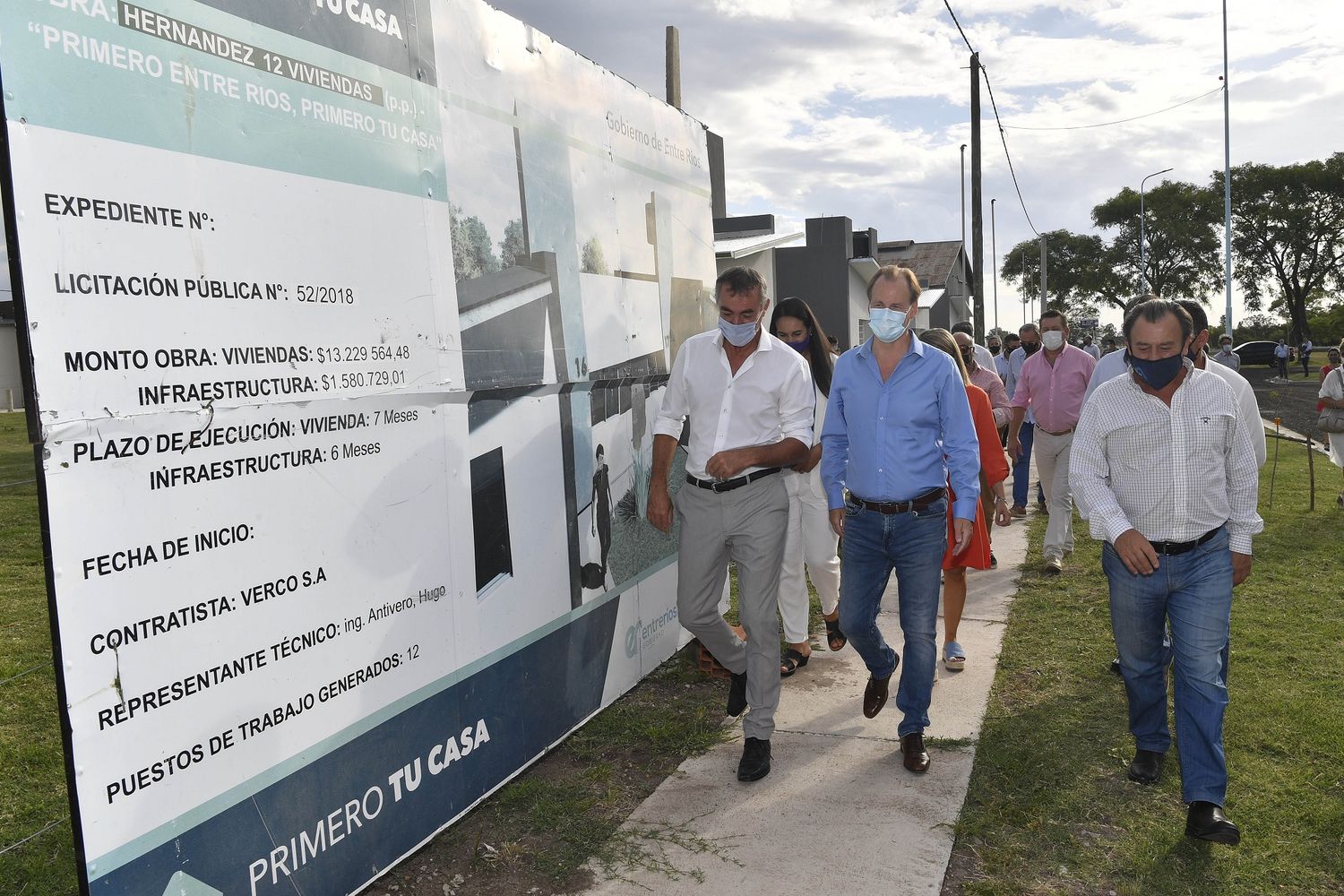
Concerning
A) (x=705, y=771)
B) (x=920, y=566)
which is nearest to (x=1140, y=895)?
(x=920, y=566)

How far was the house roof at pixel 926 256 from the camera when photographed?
1875 inches

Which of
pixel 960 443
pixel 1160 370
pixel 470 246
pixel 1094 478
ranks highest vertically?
pixel 470 246

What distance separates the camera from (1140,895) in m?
3.52

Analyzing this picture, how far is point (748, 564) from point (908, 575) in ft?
2.27

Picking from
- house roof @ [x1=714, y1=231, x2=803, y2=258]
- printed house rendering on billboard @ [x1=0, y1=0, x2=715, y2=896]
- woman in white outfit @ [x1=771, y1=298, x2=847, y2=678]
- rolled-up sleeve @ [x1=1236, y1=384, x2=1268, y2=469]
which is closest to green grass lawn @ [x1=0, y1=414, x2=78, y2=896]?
printed house rendering on billboard @ [x1=0, y1=0, x2=715, y2=896]

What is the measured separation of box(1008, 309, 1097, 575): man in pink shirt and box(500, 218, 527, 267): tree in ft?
17.5

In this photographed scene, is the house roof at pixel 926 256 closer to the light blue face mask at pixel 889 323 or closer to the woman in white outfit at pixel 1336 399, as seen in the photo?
the woman in white outfit at pixel 1336 399

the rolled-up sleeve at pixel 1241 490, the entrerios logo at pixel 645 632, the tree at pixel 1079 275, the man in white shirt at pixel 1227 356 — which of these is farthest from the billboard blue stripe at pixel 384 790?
the tree at pixel 1079 275

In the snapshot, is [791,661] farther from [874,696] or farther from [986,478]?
[986,478]

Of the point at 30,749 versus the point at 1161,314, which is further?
the point at 30,749

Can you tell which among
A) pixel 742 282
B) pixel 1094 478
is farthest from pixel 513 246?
pixel 1094 478

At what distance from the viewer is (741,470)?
15.1 feet

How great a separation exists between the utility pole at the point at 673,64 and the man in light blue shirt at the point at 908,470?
299 inches

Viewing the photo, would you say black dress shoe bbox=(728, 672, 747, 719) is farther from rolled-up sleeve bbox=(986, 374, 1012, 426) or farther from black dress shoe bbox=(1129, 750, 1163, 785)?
rolled-up sleeve bbox=(986, 374, 1012, 426)
